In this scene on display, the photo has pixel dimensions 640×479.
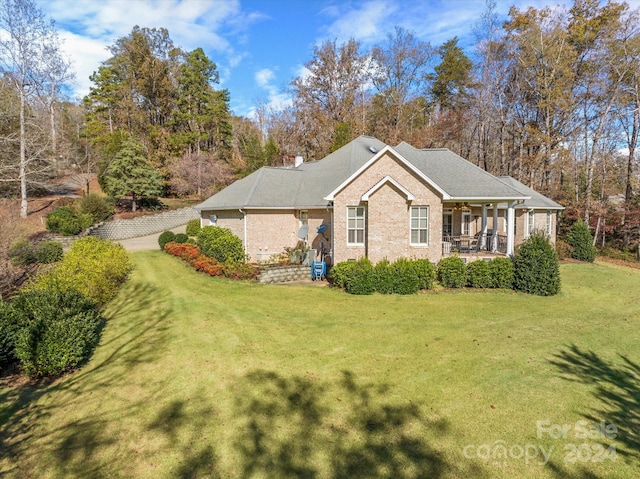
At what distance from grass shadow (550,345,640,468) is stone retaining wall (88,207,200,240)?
32313 mm

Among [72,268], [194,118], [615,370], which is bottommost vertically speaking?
[615,370]

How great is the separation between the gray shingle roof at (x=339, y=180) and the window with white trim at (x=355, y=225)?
2701 mm

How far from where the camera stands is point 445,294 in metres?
14.9

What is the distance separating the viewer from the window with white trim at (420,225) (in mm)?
16500

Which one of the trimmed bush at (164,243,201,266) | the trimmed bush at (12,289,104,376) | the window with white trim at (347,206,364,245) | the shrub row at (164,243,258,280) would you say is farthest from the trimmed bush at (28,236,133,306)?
the window with white trim at (347,206,364,245)

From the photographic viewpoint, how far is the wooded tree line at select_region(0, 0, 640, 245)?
29438 millimetres

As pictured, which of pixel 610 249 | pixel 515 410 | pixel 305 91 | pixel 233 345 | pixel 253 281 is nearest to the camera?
pixel 515 410

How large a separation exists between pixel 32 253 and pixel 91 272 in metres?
8.08

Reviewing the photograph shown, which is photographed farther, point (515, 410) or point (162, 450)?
point (515, 410)

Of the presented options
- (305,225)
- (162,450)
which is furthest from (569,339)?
(305,225)

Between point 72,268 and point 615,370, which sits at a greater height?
point 72,268

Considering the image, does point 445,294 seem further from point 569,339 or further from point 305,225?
point 305,225

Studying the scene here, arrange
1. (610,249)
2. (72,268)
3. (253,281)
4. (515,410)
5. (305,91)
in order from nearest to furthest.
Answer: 1. (515,410)
2. (72,268)
3. (253,281)
4. (610,249)
5. (305,91)

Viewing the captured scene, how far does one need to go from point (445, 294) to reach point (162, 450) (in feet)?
40.4
